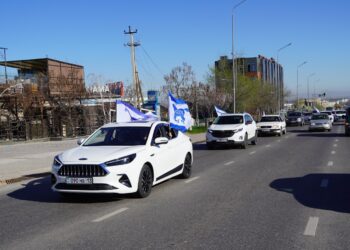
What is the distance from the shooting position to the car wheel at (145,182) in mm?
9672

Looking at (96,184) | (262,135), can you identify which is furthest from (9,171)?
(262,135)

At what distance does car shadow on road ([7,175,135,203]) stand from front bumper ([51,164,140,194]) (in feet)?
1.91

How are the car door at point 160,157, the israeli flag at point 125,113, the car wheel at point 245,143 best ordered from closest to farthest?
the car door at point 160,157
the israeli flag at point 125,113
the car wheel at point 245,143

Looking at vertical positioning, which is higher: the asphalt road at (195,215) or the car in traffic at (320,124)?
the asphalt road at (195,215)

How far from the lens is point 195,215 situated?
8133 mm

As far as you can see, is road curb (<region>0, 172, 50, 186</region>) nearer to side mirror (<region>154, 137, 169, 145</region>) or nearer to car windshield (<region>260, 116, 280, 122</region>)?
side mirror (<region>154, 137, 169, 145</region>)

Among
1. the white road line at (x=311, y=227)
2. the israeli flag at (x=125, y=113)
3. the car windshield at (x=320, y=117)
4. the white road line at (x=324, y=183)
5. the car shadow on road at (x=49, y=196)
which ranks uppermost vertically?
the israeli flag at (x=125, y=113)

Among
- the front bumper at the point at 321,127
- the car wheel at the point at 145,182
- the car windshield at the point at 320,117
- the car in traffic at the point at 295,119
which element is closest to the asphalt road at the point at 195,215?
the car wheel at the point at 145,182

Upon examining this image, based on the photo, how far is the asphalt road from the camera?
6.48 m

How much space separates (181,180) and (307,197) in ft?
12.1

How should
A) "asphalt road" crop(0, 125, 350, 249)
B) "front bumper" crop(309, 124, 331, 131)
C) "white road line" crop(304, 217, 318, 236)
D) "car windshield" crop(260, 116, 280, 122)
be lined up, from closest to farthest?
"asphalt road" crop(0, 125, 350, 249), "white road line" crop(304, 217, 318, 236), "car windshield" crop(260, 116, 280, 122), "front bumper" crop(309, 124, 331, 131)

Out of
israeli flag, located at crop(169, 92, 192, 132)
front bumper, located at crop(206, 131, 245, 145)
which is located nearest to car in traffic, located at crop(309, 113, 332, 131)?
front bumper, located at crop(206, 131, 245, 145)

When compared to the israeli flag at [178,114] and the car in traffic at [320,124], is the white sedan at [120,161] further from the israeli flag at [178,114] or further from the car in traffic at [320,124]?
the car in traffic at [320,124]

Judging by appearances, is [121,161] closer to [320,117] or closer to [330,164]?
[330,164]
